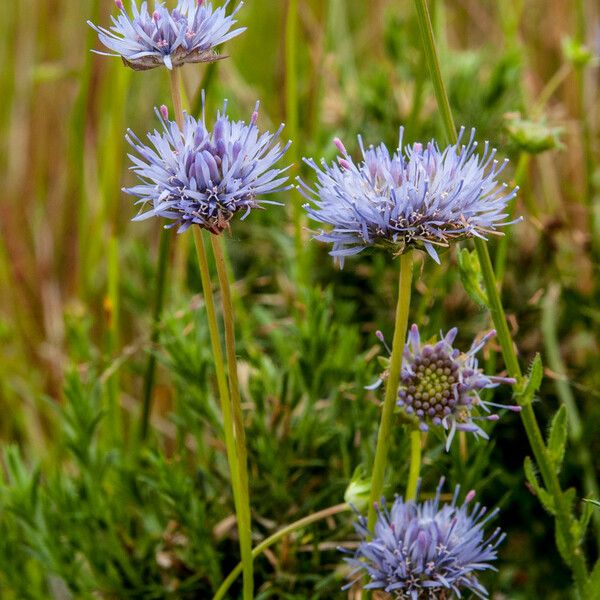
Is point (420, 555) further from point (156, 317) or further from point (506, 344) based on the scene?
point (156, 317)

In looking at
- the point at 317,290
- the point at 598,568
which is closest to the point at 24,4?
the point at 317,290

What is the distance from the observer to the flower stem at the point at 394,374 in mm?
845

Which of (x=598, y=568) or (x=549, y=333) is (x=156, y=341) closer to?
(x=549, y=333)

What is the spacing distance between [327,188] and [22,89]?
7.68ft

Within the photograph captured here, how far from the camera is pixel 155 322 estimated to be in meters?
1.54

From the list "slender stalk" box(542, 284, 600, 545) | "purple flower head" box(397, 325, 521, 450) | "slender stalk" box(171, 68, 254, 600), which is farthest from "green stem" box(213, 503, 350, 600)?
"slender stalk" box(542, 284, 600, 545)

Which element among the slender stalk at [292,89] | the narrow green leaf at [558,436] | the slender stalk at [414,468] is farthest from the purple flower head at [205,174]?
the slender stalk at [292,89]

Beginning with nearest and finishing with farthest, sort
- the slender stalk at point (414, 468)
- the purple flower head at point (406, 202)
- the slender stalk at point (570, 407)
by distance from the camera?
the purple flower head at point (406, 202) < the slender stalk at point (414, 468) < the slender stalk at point (570, 407)

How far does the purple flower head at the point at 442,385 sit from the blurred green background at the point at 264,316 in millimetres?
94

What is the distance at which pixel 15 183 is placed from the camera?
2.93 metres

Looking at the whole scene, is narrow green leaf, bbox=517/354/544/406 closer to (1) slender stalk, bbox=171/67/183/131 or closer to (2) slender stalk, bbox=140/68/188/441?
(1) slender stalk, bbox=171/67/183/131

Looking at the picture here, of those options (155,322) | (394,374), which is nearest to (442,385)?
(394,374)

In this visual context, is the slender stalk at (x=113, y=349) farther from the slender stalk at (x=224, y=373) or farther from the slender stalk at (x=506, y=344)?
the slender stalk at (x=506, y=344)

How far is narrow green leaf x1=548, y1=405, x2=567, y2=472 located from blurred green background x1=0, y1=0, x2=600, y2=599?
0.14 metres
